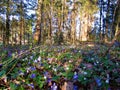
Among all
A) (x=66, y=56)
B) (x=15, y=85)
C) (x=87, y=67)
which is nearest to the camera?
(x=15, y=85)

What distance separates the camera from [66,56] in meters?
5.09

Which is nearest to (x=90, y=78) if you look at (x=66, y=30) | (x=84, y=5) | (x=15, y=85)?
(x=15, y=85)

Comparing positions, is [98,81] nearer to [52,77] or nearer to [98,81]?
[98,81]

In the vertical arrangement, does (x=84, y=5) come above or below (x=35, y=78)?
above

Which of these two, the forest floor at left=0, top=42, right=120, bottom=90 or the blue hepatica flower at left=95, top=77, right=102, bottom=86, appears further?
the blue hepatica flower at left=95, top=77, right=102, bottom=86

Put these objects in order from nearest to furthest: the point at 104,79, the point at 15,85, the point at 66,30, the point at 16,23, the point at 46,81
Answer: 1. the point at 15,85
2. the point at 46,81
3. the point at 104,79
4. the point at 16,23
5. the point at 66,30

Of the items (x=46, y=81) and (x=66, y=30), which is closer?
(x=46, y=81)

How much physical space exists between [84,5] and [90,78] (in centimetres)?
2459

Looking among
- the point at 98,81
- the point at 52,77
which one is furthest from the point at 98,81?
the point at 52,77

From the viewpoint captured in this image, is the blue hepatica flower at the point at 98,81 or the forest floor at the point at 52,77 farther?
the blue hepatica flower at the point at 98,81

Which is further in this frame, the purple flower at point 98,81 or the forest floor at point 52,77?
the purple flower at point 98,81

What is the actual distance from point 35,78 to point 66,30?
1368 inches

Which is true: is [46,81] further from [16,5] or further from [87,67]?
[16,5]

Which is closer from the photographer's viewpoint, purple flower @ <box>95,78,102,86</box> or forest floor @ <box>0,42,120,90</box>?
forest floor @ <box>0,42,120,90</box>
